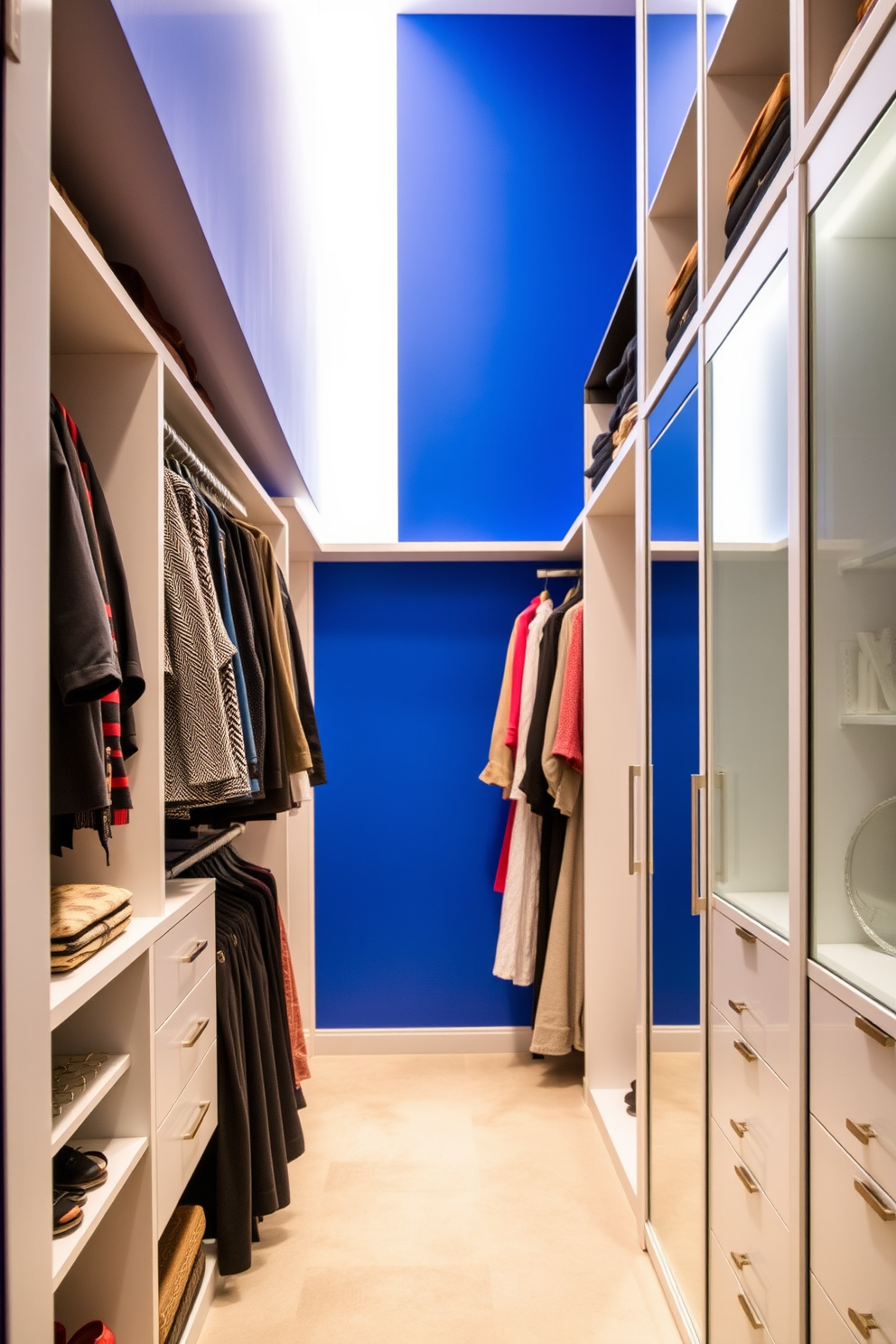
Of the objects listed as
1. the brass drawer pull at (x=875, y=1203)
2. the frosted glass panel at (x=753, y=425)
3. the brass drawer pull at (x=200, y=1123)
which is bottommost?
the brass drawer pull at (x=200, y=1123)

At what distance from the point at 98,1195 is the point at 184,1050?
1.35 feet

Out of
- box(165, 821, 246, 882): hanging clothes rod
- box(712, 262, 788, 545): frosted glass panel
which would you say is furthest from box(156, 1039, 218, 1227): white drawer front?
box(712, 262, 788, 545): frosted glass panel

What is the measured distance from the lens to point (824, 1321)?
1.16 metres

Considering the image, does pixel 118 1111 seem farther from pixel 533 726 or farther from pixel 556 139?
pixel 556 139

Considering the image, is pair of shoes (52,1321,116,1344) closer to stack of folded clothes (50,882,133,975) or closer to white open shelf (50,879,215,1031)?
white open shelf (50,879,215,1031)

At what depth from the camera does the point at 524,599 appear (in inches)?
151

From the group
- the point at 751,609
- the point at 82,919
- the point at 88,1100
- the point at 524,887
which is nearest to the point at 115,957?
the point at 82,919

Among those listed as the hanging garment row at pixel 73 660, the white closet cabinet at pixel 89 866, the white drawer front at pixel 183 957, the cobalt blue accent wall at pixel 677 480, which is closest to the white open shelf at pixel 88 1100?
the white closet cabinet at pixel 89 866

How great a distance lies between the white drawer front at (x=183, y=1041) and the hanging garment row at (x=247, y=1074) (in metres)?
0.13

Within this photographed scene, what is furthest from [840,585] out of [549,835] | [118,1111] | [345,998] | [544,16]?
[544,16]

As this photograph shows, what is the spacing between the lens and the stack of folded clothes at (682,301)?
1.87m

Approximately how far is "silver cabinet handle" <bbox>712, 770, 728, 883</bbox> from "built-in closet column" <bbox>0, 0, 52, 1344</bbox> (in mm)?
1132

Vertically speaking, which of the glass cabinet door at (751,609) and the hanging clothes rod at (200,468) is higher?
the hanging clothes rod at (200,468)

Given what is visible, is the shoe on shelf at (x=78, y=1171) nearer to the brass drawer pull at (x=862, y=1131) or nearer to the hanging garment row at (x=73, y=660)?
the hanging garment row at (x=73, y=660)
